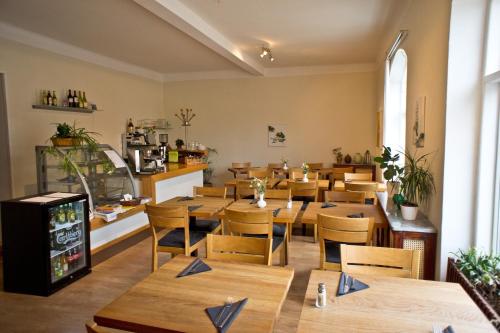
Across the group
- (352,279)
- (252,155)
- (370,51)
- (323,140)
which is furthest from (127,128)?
(352,279)

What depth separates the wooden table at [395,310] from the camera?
1440 mm

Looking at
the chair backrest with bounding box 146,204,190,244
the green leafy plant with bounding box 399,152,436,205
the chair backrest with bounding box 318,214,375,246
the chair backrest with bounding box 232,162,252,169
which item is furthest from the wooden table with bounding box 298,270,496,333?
the chair backrest with bounding box 232,162,252,169

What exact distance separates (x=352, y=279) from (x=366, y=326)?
421 mm

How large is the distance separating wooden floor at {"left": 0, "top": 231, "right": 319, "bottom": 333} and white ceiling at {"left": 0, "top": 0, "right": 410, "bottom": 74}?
2.92 m

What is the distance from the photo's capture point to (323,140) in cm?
807

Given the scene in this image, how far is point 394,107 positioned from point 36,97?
5.84 m

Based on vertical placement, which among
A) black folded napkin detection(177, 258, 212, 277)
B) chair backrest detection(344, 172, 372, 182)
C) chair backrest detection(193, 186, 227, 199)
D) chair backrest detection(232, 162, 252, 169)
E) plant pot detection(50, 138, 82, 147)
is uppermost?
plant pot detection(50, 138, 82, 147)

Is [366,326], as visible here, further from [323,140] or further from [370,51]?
[323,140]

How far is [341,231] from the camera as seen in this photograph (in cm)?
284

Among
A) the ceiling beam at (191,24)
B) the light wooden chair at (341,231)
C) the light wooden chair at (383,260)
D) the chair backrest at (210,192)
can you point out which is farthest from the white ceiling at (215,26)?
the light wooden chair at (383,260)

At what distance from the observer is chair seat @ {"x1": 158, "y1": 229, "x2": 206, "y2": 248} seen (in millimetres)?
3400

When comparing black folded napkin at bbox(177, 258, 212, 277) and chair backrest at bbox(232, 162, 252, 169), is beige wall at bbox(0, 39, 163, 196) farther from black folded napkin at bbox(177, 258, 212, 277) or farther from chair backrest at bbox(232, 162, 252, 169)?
black folded napkin at bbox(177, 258, 212, 277)

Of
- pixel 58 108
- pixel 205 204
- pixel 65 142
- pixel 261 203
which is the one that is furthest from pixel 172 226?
pixel 58 108

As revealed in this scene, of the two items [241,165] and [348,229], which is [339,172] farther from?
[348,229]
